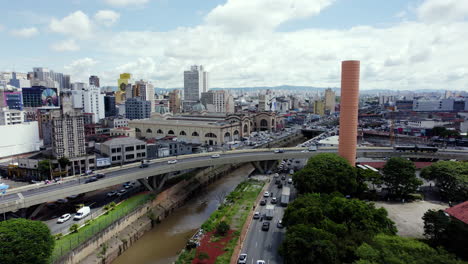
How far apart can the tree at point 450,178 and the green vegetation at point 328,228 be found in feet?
68.3

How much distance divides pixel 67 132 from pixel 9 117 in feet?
111

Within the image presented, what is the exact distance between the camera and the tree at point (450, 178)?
4485 centimetres

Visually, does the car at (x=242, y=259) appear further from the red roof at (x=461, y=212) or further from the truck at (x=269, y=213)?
the red roof at (x=461, y=212)

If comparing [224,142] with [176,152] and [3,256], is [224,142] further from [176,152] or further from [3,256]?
[3,256]

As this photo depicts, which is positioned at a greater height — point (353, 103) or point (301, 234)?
point (353, 103)

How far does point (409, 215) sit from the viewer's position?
41.5m

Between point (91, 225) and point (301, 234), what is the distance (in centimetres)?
2497

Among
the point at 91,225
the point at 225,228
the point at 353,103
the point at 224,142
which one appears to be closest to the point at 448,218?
the point at 225,228

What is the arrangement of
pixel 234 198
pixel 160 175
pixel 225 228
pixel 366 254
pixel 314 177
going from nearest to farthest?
pixel 366 254
pixel 225 228
pixel 314 177
pixel 234 198
pixel 160 175

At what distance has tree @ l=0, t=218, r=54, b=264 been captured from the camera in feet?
83.5

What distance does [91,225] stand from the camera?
36.7m

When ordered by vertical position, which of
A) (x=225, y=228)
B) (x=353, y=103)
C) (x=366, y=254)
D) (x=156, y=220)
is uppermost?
(x=353, y=103)

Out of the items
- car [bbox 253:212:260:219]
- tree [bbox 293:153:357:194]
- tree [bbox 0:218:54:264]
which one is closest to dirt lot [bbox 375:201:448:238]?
tree [bbox 293:153:357:194]

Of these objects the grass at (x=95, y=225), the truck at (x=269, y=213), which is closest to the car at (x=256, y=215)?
the truck at (x=269, y=213)
